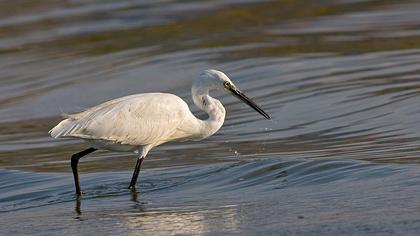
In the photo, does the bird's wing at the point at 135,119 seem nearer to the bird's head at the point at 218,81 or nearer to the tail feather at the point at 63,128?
the tail feather at the point at 63,128

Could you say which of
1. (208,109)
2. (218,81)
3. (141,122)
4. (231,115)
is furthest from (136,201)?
(231,115)

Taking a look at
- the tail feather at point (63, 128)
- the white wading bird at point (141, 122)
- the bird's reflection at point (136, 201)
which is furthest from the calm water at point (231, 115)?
the tail feather at point (63, 128)

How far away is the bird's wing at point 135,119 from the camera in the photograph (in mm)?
10984

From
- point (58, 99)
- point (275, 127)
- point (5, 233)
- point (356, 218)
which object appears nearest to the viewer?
point (356, 218)

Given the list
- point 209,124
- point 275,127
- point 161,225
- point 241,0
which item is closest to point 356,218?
point 161,225

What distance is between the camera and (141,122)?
36.6ft

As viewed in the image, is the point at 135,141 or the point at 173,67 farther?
the point at 173,67

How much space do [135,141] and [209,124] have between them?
770 mm

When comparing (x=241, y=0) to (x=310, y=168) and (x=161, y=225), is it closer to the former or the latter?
(x=310, y=168)

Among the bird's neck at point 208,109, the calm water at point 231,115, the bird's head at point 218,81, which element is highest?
the bird's head at point 218,81

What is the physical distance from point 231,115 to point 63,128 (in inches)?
175

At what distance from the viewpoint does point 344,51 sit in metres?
17.8

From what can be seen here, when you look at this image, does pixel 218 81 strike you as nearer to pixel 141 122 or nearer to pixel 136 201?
pixel 141 122

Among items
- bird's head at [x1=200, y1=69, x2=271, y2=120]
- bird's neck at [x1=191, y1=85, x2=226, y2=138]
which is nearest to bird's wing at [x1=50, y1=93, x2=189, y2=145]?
bird's neck at [x1=191, y1=85, x2=226, y2=138]
